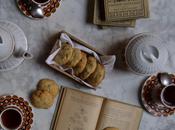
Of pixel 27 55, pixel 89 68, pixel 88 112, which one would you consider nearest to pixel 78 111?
pixel 88 112

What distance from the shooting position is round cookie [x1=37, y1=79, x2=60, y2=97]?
1.25 metres

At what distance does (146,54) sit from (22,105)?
1.22ft

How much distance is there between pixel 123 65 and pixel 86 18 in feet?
0.57

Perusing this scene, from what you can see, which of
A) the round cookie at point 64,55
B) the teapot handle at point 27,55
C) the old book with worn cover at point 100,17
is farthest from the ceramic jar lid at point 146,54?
the teapot handle at point 27,55

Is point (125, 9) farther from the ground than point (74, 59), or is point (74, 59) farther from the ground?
point (125, 9)

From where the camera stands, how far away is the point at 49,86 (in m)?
1.25

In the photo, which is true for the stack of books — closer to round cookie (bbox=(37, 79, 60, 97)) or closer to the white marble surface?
the white marble surface

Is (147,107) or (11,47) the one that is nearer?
(11,47)

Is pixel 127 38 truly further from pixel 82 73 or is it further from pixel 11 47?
pixel 11 47

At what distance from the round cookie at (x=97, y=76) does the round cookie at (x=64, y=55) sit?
9cm

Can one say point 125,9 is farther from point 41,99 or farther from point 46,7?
point 41,99

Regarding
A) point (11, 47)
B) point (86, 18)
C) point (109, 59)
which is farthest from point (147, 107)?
point (11, 47)

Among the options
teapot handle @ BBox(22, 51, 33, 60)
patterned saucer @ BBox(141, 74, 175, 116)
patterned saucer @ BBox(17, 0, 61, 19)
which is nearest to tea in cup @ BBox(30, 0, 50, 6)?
patterned saucer @ BBox(17, 0, 61, 19)

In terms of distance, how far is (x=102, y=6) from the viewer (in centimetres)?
127
